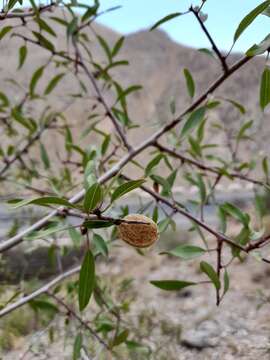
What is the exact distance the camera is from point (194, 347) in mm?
2045

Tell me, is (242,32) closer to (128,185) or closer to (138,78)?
(128,185)

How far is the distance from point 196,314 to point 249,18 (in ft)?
8.14

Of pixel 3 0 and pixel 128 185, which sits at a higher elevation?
pixel 3 0

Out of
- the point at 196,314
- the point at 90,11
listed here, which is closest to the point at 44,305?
the point at 90,11

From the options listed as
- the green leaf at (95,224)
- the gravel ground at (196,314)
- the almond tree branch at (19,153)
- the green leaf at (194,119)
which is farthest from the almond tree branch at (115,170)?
the almond tree branch at (19,153)

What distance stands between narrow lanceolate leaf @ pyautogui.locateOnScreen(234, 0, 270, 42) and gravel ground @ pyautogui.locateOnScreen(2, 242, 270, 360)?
Result: 28.0 inches

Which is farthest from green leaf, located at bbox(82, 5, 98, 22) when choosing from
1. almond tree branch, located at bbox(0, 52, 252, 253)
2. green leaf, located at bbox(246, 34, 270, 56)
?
green leaf, located at bbox(246, 34, 270, 56)

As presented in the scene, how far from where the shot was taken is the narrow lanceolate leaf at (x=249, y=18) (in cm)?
57

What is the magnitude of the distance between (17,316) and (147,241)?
2.58m

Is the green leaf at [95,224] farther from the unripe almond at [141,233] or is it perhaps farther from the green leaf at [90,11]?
the green leaf at [90,11]

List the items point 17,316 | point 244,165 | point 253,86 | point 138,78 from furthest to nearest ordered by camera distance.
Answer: point 138,78, point 253,86, point 17,316, point 244,165

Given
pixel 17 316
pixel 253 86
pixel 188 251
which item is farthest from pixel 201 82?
pixel 188 251

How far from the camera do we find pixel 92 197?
46 centimetres

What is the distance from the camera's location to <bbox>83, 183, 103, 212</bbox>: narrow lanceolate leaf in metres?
0.45
